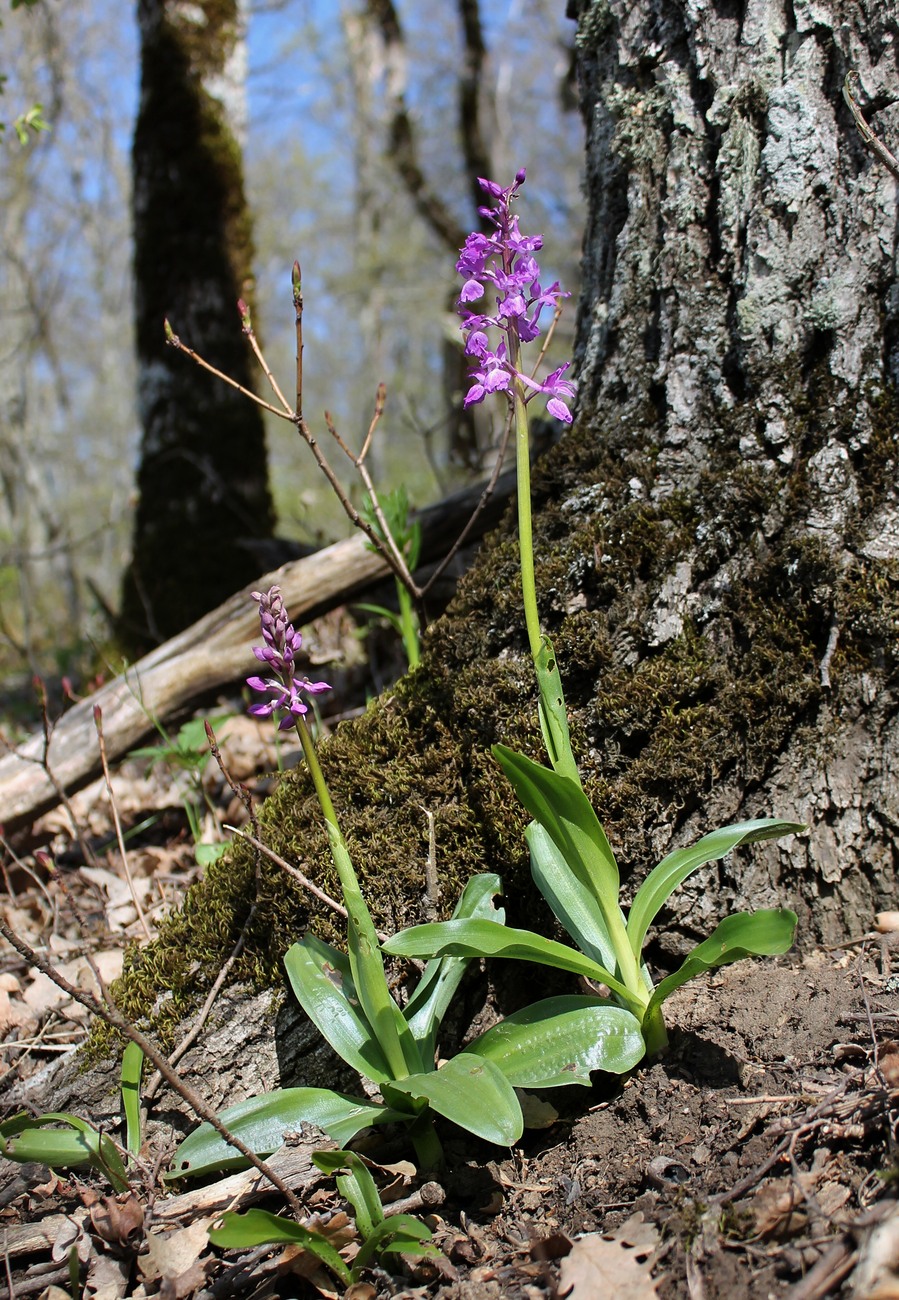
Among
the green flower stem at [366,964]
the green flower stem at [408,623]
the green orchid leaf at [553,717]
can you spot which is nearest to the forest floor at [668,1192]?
the green flower stem at [366,964]

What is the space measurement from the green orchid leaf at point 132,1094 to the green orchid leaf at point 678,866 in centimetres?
102

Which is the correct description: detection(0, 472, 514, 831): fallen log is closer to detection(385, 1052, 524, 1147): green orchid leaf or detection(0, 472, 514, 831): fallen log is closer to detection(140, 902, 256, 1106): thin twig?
detection(140, 902, 256, 1106): thin twig

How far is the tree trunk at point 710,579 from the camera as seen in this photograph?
76.6 inches

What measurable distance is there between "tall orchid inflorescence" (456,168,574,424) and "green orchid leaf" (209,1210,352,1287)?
4.62 ft

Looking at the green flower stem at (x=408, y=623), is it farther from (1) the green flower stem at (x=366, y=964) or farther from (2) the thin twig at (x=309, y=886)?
(1) the green flower stem at (x=366, y=964)

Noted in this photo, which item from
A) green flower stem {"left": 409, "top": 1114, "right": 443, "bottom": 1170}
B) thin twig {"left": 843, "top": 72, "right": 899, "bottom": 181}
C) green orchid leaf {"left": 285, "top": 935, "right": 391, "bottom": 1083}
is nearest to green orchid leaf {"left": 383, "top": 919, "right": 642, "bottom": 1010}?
green orchid leaf {"left": 285, "top": 935, "right": 391, "bottom": 1083}

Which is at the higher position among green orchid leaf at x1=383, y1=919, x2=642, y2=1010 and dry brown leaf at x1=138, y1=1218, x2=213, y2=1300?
green orchid leaf at x1=383, y1=919, x2=642, y2=1010

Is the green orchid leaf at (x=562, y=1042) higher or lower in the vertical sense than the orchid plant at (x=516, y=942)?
lower

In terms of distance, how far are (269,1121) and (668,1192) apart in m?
0.73

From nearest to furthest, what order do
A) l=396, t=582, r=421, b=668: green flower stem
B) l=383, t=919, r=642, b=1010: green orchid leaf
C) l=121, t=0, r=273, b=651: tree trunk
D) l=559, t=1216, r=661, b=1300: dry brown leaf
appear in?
1. l=559, t=1216, r=661, b=1300: dry brown leaf
2. l=383, t=919, r=642, b=1010: green orchid leaf
3. l=396, t=582, r=421, b=668: green flower stem
4. l=121, t=0, r=273, b=651: tree trunk

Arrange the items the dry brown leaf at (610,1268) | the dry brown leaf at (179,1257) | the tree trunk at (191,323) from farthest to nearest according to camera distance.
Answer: the tree trunk at (191,323)
the dry brown leaf at (179,1257)
the dry brown leaf at (610,1268)

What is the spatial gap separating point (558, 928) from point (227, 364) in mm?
3964

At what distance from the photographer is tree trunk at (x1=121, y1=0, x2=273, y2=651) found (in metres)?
4.73

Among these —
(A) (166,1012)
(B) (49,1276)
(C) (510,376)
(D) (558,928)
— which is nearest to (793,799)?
(D) (558,928)
